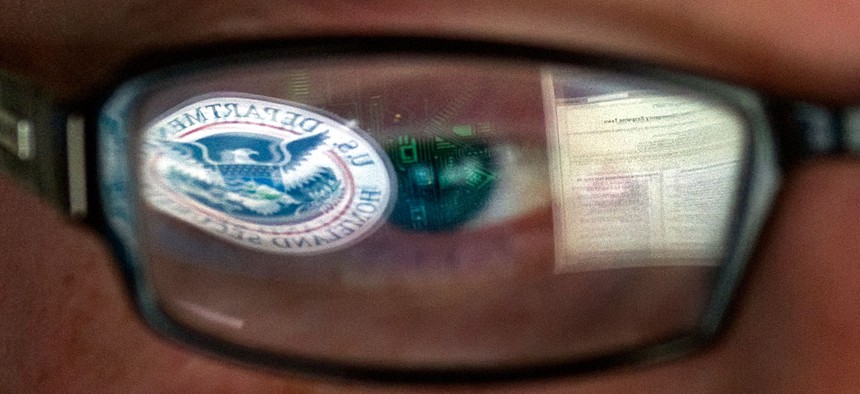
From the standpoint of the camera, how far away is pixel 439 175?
1.92ft

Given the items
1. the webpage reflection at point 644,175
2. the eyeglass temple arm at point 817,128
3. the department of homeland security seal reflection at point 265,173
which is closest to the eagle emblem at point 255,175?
the department of homeland security seal reflection at point 265,173

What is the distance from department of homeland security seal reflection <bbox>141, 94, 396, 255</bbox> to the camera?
0.54 m

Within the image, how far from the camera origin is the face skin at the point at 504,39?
19.8 inches

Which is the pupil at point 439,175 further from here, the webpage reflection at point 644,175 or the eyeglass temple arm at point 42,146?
the eyeglass temple arm at point 42,146

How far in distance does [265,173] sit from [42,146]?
137mm

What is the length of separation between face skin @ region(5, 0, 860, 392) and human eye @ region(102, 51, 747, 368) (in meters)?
0.03

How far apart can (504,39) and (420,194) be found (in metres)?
0.13

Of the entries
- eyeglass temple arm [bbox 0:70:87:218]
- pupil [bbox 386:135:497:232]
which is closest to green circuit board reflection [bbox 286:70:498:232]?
pupil [bbox 386:135:497:232]

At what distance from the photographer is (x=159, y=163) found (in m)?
0.56

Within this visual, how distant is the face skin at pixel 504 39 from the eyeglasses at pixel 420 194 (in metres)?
0.01

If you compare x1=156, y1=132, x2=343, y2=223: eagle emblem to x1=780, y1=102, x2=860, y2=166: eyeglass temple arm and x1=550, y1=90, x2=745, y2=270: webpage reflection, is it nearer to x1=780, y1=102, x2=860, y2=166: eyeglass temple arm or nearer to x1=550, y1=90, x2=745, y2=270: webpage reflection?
x1=550, y1=90, x2=745, y2=270: webpage reflection

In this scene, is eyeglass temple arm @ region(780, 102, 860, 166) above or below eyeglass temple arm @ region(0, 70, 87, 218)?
below

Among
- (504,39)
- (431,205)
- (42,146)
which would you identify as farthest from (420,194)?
(42,146)

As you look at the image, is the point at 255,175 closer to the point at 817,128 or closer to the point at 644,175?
the point at 644,175
